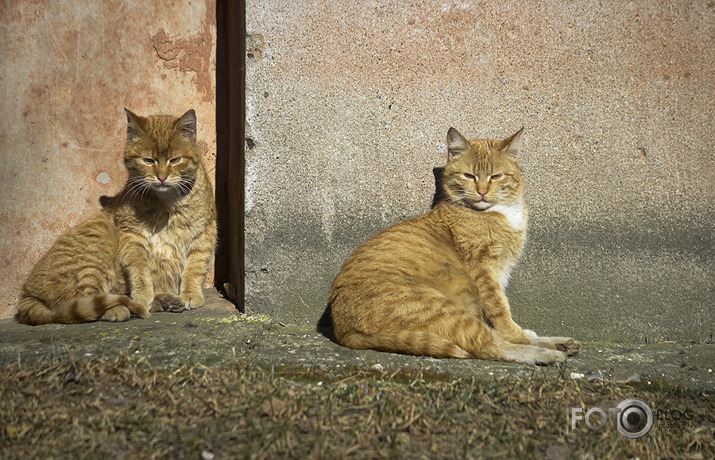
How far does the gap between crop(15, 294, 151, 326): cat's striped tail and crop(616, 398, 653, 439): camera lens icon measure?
289 centimetres

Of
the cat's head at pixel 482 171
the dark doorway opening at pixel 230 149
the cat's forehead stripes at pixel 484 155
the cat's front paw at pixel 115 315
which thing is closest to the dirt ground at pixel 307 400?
the cat's front paw at pixel 115 315

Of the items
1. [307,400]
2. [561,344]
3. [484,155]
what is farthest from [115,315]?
[561,344]

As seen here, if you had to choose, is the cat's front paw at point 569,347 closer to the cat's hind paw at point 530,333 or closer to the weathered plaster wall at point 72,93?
the cat's hind paw at point 530,333

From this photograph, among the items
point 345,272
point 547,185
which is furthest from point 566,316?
point 345,272

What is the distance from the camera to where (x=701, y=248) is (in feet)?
13.1

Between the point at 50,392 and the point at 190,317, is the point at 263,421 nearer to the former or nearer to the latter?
the point at 50,392

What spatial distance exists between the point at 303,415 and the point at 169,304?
6.71ft

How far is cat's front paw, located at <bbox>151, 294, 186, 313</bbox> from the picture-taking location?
4.03 meters

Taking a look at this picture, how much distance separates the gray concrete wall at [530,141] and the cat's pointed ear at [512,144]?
0.18m

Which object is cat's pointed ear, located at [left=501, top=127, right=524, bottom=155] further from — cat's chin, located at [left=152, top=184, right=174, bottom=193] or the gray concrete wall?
cat's chin, located at [left=152, top=184, right=174, bottom=193]

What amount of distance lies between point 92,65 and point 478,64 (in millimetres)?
2820

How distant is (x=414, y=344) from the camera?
3.06 meters

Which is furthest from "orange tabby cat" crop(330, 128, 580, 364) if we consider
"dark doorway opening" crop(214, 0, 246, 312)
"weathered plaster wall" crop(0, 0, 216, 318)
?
"weathered plaster wall" crop(0, 0, 216, 318)

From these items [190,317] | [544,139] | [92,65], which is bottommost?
[190,317]
